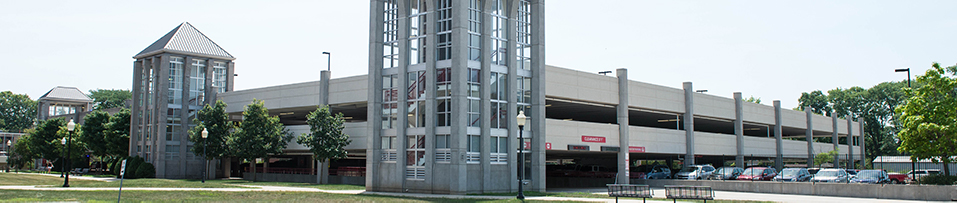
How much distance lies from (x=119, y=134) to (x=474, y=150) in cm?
4064

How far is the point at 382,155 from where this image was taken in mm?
34500

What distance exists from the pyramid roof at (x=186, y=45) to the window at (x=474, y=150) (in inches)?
1270

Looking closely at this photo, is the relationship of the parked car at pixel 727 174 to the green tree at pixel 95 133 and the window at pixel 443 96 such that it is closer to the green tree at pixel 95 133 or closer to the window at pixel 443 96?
the window at pixel 443 96

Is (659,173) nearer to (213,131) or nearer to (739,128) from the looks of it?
(739,128)

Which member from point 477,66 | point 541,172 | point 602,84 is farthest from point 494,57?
point 602,84

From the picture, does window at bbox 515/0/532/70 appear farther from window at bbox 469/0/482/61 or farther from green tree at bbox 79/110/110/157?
green tree at bbox 79/110/110/157

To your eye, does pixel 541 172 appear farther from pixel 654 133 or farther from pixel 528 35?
pixel 654 133

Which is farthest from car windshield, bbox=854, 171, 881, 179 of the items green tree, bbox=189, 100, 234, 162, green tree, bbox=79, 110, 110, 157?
green tree, bbox=79, 110, 110, 157

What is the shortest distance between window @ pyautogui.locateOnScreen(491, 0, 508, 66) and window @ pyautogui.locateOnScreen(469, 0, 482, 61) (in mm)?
822

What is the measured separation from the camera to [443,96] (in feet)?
107

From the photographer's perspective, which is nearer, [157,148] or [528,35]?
[528,35]

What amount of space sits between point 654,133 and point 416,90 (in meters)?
19.7

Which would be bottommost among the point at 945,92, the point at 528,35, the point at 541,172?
the point at 541,172

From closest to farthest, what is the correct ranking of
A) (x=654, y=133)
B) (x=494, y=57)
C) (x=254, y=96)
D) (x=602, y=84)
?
(x=494, y=57) < (x=602, y=84) < (x=654, y=133) < (x=254, y=96)
